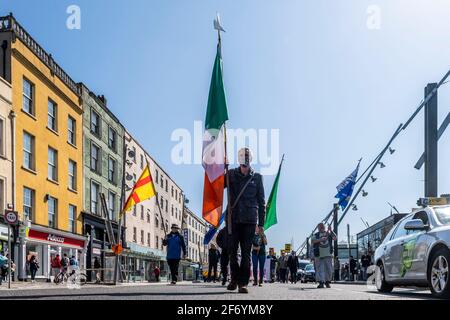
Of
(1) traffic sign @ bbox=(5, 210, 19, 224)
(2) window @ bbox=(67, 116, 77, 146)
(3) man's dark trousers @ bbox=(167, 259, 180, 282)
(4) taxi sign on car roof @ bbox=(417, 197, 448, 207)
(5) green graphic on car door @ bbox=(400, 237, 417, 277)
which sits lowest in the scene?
(3) man's dark trousers @ bbox=(167, 259, 180, 282)

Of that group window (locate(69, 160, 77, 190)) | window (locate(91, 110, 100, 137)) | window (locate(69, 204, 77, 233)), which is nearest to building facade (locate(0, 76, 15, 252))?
window (locate(69, 204, 77, 233))

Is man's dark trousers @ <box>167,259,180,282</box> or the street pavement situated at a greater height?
the street pavement

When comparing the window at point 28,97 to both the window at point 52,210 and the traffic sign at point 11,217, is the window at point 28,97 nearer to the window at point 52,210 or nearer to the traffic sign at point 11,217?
the window at point 52,210

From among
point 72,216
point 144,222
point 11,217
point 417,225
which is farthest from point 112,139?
point 417,225

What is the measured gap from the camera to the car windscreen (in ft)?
32.0

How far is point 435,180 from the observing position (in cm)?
2077

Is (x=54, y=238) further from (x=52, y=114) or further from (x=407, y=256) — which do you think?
(x=407, y=256)

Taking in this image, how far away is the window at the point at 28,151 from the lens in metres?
30.5

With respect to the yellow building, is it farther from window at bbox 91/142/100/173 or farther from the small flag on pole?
the small flag on pole

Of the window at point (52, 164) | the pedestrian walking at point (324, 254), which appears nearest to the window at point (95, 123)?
the window at point (52, 164)

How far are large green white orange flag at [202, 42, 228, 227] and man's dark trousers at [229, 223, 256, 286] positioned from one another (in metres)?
1.00

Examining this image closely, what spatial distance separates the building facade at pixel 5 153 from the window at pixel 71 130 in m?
9.07

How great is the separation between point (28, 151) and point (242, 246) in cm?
2453
